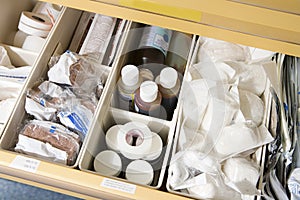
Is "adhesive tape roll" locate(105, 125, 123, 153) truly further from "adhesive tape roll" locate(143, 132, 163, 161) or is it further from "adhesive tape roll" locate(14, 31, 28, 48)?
"adhesive tape roll" locate(14, 31, 28, 48)

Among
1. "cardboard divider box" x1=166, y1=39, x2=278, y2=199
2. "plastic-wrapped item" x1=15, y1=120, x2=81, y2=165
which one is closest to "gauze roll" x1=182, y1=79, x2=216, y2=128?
"cardboard divider box" x1=166, y1=39, x2=278, y2=199

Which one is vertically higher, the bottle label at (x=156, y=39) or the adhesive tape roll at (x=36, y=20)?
the bottle label at (x=156, y=39)

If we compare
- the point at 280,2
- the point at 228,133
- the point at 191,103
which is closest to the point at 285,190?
the point at 228,133

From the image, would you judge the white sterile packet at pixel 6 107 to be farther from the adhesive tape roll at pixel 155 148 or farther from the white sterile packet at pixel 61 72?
the adhesive tape roll at pixel 155 148

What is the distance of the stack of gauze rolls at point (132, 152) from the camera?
87cm

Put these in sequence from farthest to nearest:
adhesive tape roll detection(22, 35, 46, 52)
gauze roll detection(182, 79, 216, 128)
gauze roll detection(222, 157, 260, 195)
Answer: adhesive tape roll detection(22, 35, 46, 52)
gauze roll detection(182, 79, 216, 128)
gauze roll detection(222, 157, 260, 195)

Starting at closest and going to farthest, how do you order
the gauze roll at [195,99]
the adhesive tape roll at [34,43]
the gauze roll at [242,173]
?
the gauze roll at [242,173]
the gauze roll at [195,99]
the adhesive tape roll at [34,43]

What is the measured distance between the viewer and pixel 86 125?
905mm

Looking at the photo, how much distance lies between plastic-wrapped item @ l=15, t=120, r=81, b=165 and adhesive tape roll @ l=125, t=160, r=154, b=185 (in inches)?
4.7

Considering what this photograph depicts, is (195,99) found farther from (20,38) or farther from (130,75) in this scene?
(20,38)

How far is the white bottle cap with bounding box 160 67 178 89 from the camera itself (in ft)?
3.03

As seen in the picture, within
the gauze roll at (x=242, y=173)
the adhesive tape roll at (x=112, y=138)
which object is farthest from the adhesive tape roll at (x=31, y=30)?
the gauze roll at (x=242, y=173)

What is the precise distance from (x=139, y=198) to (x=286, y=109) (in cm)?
37

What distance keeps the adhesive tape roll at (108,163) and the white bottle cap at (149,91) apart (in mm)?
133
